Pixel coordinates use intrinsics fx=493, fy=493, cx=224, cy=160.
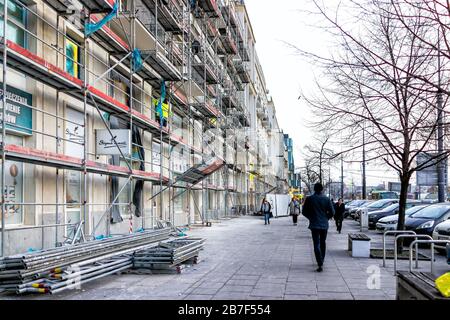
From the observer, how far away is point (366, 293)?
23.8 ft

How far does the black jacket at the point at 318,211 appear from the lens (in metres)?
9.38


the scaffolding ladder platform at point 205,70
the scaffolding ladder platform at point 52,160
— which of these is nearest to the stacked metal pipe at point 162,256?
the scaffolding ladder platform at point 52,160

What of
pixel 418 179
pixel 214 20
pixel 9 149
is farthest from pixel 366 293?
pixel 214 20

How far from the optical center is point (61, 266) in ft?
24.2

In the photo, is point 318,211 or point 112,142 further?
point 112,142

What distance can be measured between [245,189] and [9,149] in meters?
40.0

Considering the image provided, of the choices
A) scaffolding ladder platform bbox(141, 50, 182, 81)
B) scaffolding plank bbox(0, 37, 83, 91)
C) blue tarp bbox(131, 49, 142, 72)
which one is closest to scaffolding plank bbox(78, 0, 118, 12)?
scaffolding plank bbox(0, 37, 83, 91)

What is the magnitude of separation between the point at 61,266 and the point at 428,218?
11.9 m

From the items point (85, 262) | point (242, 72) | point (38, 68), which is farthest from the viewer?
point (242, 72)

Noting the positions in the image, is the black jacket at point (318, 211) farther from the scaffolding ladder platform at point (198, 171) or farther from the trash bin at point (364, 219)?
the trash bin at point (364, 219)

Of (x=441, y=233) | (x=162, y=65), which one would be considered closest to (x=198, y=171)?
(x=162, y=65)

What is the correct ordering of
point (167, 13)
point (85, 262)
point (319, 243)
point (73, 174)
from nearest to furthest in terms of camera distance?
point (85, 262), point (319, 243), point (73, 174), point (167, 13)

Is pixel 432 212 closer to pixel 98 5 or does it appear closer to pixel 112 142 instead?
pixel 112 142
